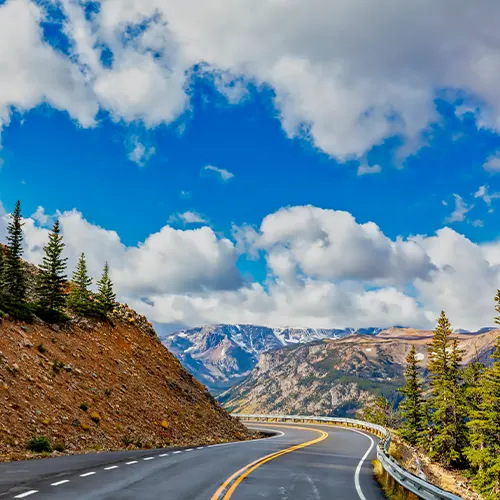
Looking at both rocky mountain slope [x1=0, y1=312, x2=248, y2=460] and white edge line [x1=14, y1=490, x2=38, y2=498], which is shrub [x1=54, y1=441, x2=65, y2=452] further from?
white edge line [x1=14, y1=490, x2=38, y2=498]

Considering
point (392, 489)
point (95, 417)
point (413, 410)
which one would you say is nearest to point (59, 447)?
point (95, 417)

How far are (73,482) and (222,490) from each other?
4.19 metres

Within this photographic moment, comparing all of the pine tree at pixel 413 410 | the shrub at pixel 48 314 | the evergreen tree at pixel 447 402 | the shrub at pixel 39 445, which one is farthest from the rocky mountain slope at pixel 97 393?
the pine tree at pixel 413 410

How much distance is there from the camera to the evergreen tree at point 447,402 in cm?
5838

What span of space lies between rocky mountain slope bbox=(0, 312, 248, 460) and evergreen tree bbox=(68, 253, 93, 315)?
5.69 feet

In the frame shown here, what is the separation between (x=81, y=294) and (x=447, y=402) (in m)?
42.6

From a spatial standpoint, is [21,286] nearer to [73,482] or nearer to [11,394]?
[11,394]

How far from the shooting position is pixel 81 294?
4791cm

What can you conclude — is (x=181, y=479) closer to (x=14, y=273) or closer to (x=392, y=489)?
(x=392, y=489)

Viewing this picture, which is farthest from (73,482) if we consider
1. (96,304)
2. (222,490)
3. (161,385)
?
(96,304)

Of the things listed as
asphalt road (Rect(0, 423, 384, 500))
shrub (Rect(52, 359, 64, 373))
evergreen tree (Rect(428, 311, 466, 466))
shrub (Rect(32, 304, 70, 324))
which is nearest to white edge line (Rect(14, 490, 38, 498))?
asphalt road (Rect(0, 423, 384, 500))

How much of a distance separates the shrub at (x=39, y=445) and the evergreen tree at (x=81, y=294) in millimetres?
23604

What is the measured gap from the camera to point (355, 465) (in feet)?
79.6

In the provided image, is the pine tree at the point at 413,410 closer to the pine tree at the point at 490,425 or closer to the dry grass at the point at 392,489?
the pine tree at the point at 490,425
